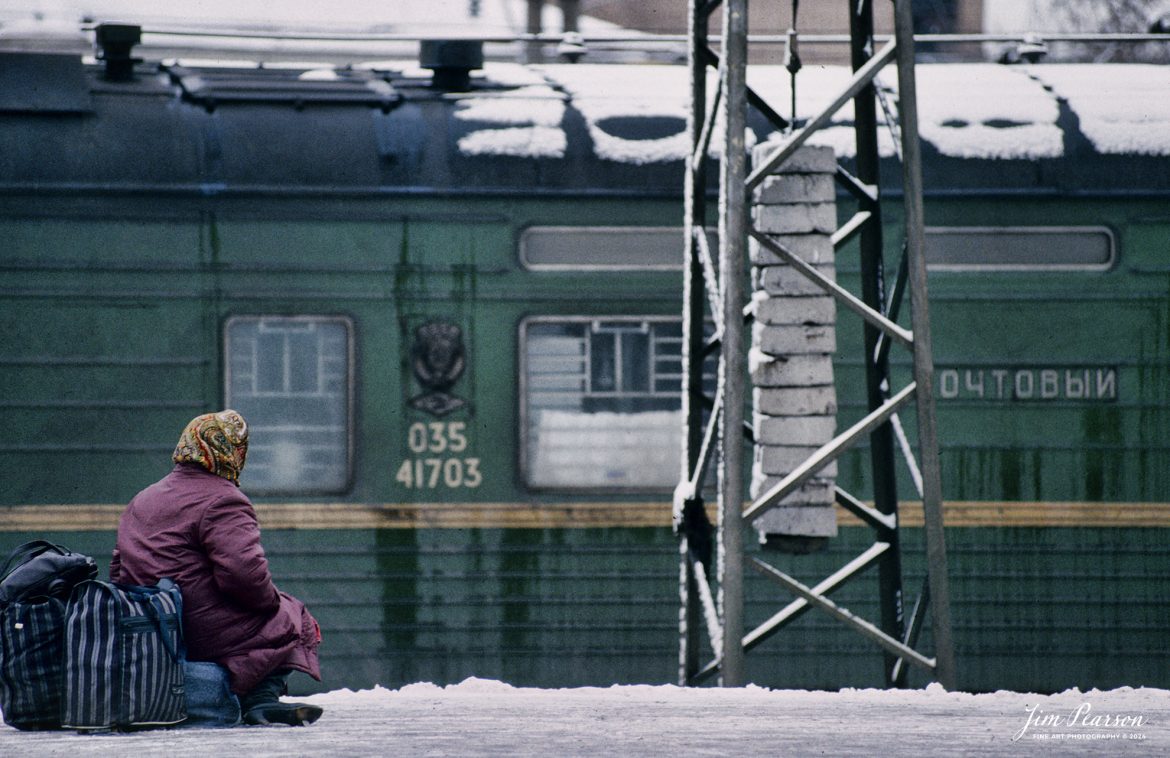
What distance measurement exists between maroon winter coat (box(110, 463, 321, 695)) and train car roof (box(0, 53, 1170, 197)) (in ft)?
10.1

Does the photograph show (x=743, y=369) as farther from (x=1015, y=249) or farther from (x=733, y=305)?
(x=1015, y=249)

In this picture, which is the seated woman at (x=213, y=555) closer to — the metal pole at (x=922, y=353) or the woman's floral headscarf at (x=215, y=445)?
the woman's floral headscarf at (x=215, y=445)

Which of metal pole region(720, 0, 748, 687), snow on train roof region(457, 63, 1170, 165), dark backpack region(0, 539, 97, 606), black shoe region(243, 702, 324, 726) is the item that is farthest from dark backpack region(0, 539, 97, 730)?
snow on train roof region(457, 63, 1170, 165)

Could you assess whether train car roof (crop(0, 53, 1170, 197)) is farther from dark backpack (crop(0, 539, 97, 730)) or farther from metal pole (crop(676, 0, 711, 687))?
dark backpack (crop(0, 539, 97, 730))

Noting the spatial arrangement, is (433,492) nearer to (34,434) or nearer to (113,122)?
(34,434)

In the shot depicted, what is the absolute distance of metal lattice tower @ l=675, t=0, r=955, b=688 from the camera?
5.98 metres

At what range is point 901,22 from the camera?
6.06 meters

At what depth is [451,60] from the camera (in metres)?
7.84

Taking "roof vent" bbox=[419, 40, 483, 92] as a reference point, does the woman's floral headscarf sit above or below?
below

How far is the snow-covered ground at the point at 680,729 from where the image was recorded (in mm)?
4312

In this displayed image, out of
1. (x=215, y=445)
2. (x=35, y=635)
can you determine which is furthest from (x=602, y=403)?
(x=35, y=635)

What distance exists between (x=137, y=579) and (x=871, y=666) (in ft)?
13.4

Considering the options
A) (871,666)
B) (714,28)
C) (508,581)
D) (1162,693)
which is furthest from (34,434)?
(714,28)

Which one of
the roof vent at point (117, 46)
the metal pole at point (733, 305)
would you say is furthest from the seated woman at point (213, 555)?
the roof vent at point (117, 46)
